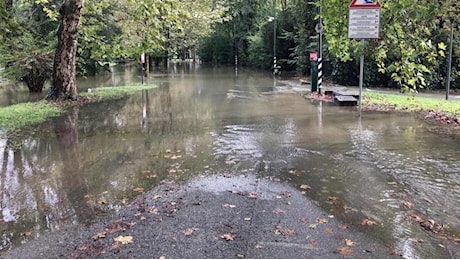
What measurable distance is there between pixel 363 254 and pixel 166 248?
1.76 metres

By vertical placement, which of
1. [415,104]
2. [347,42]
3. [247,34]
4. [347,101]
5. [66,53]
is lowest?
[415,104]

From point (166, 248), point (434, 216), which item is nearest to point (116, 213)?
point (166, 248)

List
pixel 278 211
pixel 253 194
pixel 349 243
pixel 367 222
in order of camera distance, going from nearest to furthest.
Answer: pixel 349 243, pixel 367 222, pixel 278 211, pixel 253 194

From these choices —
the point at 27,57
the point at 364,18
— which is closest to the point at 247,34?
the point at 27,57

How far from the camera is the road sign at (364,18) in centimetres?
796

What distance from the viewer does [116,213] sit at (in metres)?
5.01

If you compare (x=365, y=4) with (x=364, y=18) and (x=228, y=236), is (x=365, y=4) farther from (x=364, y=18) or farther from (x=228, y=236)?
(x=228, y=236)

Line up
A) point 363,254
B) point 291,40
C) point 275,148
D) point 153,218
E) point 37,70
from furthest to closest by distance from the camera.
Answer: point 291,40
point 37,70
point 275,148
point 153,218
point 363,254

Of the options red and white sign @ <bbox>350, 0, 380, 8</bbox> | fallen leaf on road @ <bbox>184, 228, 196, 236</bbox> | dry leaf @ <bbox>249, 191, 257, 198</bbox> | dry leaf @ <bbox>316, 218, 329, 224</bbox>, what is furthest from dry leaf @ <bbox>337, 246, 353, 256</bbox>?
red and white sign @ <bbox>350, 0, 380, 8</bbox>

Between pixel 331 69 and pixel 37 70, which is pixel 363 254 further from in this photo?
pixel 331 69

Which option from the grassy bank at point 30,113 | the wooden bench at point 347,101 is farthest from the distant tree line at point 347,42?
the grassy bank at point 30,113

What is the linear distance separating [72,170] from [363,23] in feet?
19.0

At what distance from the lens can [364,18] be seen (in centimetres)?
813

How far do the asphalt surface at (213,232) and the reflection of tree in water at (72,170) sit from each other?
1.66ft
